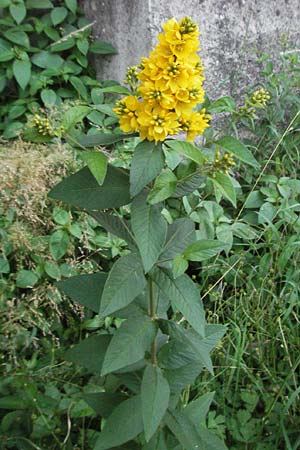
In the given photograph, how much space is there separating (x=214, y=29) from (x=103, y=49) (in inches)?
21.8

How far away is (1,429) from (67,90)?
1774mm

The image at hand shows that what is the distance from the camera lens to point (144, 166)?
147 cm

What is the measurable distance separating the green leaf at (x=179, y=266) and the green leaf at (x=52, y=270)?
43.3 inches

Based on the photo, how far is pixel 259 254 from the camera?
301cm

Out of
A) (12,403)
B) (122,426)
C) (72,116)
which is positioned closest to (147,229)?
(72,116)

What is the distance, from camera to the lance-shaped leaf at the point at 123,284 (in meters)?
1.54

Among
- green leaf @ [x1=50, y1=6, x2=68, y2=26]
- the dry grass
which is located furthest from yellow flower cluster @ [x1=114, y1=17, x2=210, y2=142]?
green leaf @ [x1=50, y1=6, x2=68, y2=26]

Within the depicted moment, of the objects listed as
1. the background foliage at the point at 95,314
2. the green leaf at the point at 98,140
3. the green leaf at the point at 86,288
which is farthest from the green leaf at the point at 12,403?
the green leaf at the point at 98,140

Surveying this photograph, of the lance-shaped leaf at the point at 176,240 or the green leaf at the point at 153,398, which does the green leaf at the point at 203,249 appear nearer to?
the lance-shaped leaf at the point at 176,240

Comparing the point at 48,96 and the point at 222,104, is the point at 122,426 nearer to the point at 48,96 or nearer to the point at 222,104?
the point at 222,104

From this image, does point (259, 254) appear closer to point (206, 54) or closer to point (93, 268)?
point (93, 268)

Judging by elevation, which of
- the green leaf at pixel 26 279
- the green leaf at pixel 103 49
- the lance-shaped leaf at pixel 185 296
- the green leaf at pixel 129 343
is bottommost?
the green leaf at pixel 26 279

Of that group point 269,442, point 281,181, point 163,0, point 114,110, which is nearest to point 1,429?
point 269,442

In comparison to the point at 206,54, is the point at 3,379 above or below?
below
